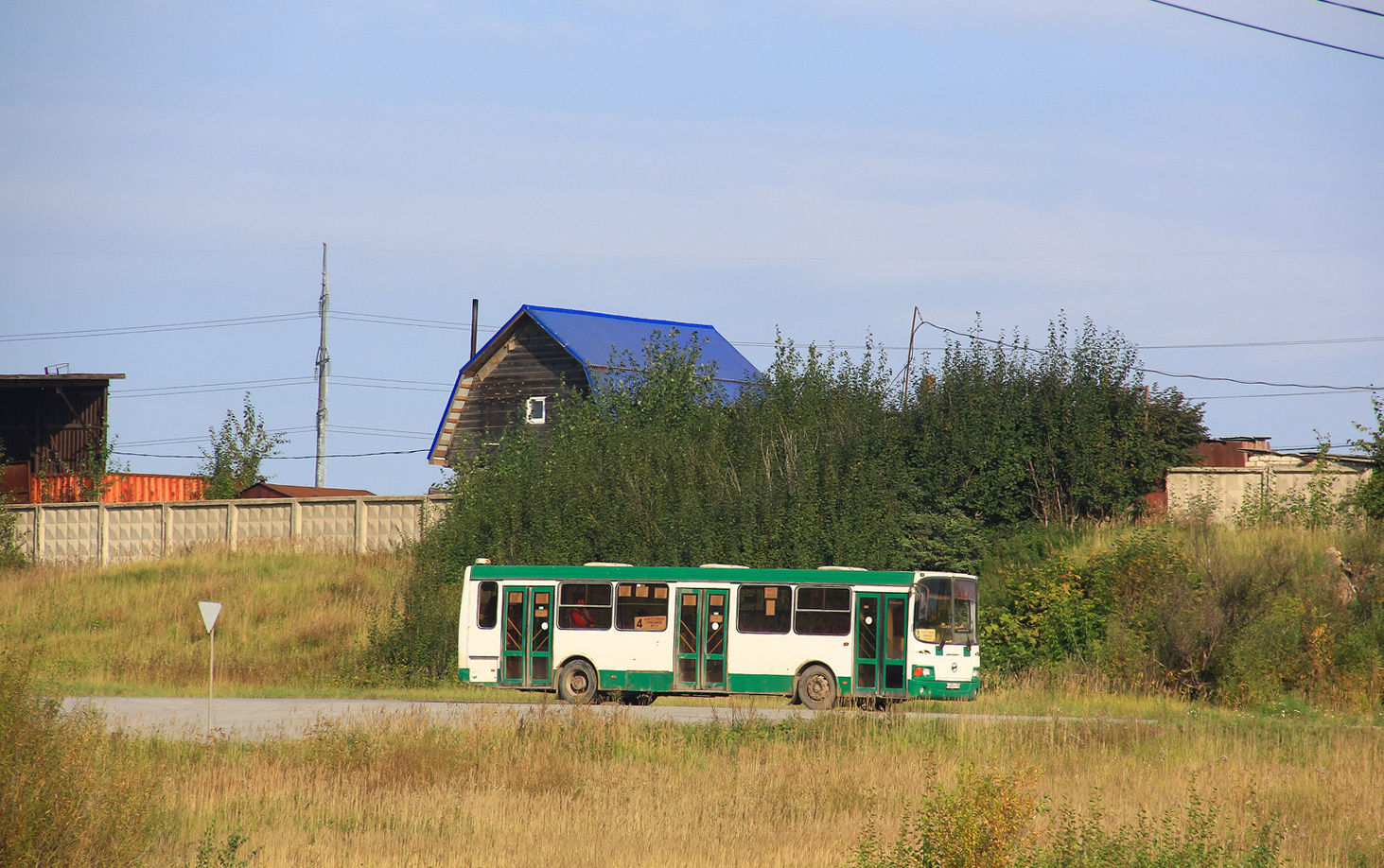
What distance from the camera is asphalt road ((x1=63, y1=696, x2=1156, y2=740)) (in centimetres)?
1917

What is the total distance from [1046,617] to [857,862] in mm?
17556

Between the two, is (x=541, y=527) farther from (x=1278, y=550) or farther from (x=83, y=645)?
(x=1278, y=550)

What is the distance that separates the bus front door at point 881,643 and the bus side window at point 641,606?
3.85 meters

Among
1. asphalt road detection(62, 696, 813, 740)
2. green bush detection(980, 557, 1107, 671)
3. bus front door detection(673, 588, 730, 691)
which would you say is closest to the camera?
asphalt road detection(62, 696, 813, 740)

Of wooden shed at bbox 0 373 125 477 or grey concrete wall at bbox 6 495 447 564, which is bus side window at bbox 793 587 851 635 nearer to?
grey concrete wall at bbox 6 495 447 564

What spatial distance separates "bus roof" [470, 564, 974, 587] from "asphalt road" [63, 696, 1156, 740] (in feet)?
8.25

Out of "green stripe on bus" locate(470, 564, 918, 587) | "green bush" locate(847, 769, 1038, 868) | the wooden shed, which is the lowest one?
"green bush" locate(847, 769, 1038, 868)

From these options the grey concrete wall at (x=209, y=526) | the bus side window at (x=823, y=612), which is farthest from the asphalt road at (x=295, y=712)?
the grey concrete wall at (x=209, y=526)

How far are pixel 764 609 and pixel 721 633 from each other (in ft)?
3.23

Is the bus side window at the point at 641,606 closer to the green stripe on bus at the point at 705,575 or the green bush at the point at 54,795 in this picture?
the green stripe on bus at the point at 705,575

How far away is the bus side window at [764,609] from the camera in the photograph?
2462 centimetres

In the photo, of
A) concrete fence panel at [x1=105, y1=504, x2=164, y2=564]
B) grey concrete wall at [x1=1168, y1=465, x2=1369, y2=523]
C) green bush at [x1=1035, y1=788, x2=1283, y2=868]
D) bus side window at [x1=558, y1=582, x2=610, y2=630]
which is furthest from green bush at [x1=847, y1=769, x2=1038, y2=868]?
concrete fence panel at [x1=105, y1=504, x2=164, y2=564]

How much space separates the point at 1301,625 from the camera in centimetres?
2461

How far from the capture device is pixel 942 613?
2403 cm
